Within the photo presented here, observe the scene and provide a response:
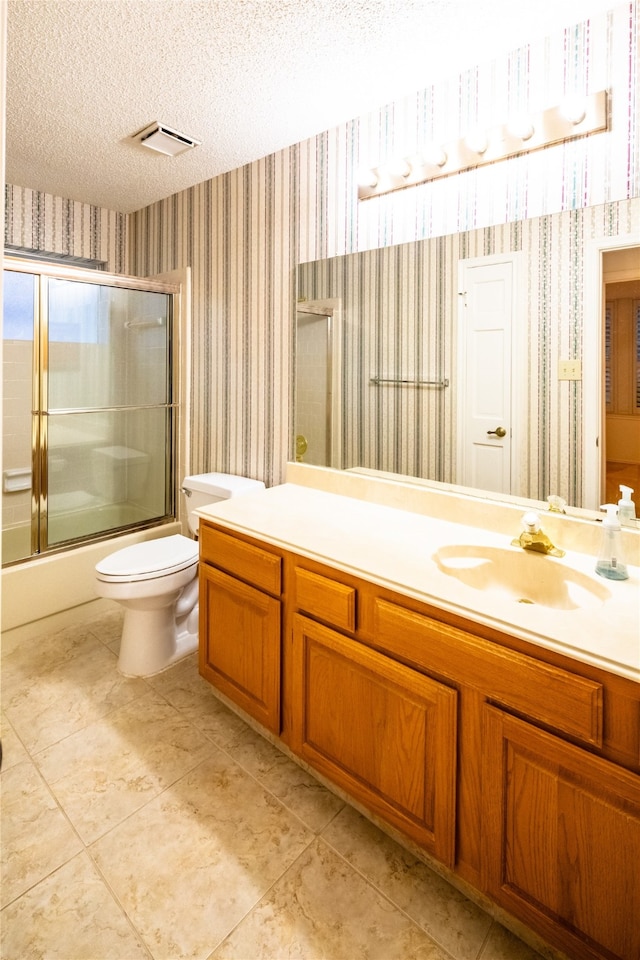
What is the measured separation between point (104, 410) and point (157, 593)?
1.27 m

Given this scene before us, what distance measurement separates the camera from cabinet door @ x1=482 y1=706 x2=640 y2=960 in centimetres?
101

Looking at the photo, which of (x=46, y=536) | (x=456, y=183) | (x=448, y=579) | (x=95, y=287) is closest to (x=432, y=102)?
(x=456, y=183)

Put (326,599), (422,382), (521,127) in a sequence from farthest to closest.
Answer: (422,382)
(521,127)
(326,599)

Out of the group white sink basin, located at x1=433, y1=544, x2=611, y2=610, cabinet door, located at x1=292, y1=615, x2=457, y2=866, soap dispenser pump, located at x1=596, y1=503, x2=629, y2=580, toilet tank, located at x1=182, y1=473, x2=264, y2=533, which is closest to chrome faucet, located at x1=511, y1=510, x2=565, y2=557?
white sink basin, located at x1=433, y1=544, x2=611, y2=610

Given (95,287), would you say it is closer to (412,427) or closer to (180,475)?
(180,475)

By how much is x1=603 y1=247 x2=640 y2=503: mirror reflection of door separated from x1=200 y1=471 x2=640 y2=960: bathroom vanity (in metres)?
0.22

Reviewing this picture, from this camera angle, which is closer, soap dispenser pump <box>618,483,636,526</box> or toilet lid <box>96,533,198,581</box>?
soap dispenser pump <box>618,483,636,526</box>

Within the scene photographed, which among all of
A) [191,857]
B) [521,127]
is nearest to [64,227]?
[521,127]

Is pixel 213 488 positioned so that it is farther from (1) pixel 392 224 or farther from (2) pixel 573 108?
(2) pixel 573 108

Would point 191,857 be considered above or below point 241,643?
below

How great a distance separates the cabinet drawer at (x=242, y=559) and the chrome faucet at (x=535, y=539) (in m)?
0.73

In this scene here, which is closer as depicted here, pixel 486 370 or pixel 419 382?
pixel 486 370

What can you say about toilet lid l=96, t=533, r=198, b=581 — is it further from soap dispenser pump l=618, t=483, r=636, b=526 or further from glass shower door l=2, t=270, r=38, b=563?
soap dispenser pump l=618, t=483, r=636, b=526

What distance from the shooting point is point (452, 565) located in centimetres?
151
